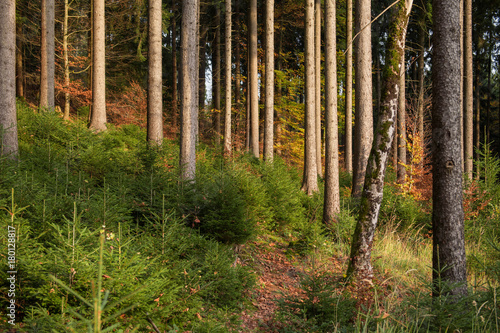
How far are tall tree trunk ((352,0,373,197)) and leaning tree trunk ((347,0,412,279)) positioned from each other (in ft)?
13.1

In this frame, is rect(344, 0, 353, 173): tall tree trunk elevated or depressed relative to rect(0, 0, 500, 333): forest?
elevated

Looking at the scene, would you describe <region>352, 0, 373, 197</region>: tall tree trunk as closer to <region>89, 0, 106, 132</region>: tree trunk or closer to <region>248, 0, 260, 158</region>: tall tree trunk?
<region>248, 0, 260, 158</region>: tall tree trunk

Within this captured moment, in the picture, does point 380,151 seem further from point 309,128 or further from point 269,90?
point 269,90

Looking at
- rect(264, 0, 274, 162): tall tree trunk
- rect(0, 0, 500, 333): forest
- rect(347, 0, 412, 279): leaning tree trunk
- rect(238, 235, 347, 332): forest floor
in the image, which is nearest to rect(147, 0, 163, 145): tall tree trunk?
rect(0, 0, 500, 333): forest

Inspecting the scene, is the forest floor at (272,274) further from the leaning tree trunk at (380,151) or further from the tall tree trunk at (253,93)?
the tall tree trunk at (253,93)

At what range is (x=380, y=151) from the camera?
5.06 m

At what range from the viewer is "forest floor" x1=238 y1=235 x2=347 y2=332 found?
4.81 metres

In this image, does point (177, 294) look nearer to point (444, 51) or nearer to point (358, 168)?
point (444, 51)

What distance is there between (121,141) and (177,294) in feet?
31.1

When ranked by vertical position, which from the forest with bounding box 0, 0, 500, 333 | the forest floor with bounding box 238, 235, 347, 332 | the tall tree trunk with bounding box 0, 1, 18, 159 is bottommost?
the forest floor with bounding box 238, 235, 347, 332

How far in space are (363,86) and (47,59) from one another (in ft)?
41.6

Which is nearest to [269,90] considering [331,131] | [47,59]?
[331,131]

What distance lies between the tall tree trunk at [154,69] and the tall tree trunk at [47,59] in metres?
6.76

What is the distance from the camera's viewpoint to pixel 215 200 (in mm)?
6215
